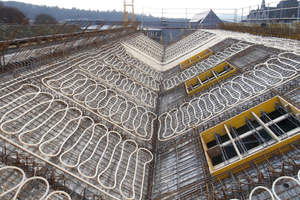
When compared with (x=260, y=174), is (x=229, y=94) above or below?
above

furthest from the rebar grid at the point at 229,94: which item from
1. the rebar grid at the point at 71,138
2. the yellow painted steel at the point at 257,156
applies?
the yellow painted steel at the point at 257,156

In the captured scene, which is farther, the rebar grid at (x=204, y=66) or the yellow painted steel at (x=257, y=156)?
the rebar grid at (x=204, y=66)

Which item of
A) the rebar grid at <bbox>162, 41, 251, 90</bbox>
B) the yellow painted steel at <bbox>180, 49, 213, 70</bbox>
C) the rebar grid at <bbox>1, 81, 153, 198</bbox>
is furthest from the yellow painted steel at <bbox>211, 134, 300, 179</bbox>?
the yellow painted steel at <bbox>180, 49, 213, 70</bbox>

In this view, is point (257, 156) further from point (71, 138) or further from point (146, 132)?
point (71, 138)

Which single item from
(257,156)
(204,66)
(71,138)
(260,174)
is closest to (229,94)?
(257,156)

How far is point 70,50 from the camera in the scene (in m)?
12.6

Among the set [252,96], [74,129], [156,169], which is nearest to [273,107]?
[252,96]

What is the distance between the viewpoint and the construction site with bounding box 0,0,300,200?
16.4 ft

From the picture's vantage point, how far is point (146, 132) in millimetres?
8375

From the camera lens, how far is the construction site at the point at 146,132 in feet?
16.4

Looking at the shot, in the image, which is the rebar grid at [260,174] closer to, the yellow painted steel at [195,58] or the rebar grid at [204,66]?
the rebar grid at [204,66]

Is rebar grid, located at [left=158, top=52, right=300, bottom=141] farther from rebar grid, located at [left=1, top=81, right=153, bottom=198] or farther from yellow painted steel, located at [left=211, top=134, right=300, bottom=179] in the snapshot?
yellow painted steel, located at [left=211, top=134, right=300, bottom=179]

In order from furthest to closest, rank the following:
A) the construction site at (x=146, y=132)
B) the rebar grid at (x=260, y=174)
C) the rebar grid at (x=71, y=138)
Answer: the rebar grid at (x=71, y=138) < the construction site at (x=146, y=132) < the rebar grid at (x=260, y=174)

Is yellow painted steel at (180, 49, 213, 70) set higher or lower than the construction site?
higher
